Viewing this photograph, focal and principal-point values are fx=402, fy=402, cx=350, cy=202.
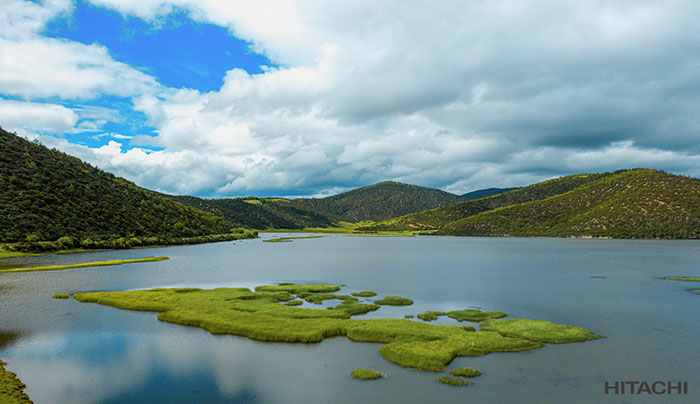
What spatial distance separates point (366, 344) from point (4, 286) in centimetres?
6998

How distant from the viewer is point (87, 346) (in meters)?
36.8

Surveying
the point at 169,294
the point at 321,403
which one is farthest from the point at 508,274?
the point at 321,403

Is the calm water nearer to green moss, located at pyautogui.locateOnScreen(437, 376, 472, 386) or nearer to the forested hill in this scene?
green moss, located at pyautogui.locateOnScreen(437, 376, 472, 386)

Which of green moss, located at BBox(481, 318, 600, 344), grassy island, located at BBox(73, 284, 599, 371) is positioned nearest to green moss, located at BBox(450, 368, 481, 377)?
grassy island, located at BBox(73, 284, 599, 371)

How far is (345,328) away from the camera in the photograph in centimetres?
4100

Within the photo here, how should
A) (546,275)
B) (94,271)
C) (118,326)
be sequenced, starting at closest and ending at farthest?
(118,326) → (546,275) → (94,271)

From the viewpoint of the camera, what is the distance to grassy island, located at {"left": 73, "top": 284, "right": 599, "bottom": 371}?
34428 millimetres

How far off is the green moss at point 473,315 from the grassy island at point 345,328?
2.46m

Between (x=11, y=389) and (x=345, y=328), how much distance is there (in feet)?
86.0

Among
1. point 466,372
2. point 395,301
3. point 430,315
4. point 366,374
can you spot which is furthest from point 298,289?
point 466,372

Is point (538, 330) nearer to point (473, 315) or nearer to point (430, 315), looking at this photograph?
point (473, 315)

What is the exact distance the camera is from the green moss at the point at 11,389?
25.1 m

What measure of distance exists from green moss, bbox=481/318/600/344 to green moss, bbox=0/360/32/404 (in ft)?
123

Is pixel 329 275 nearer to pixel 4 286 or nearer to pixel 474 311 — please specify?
pixel 474 311
